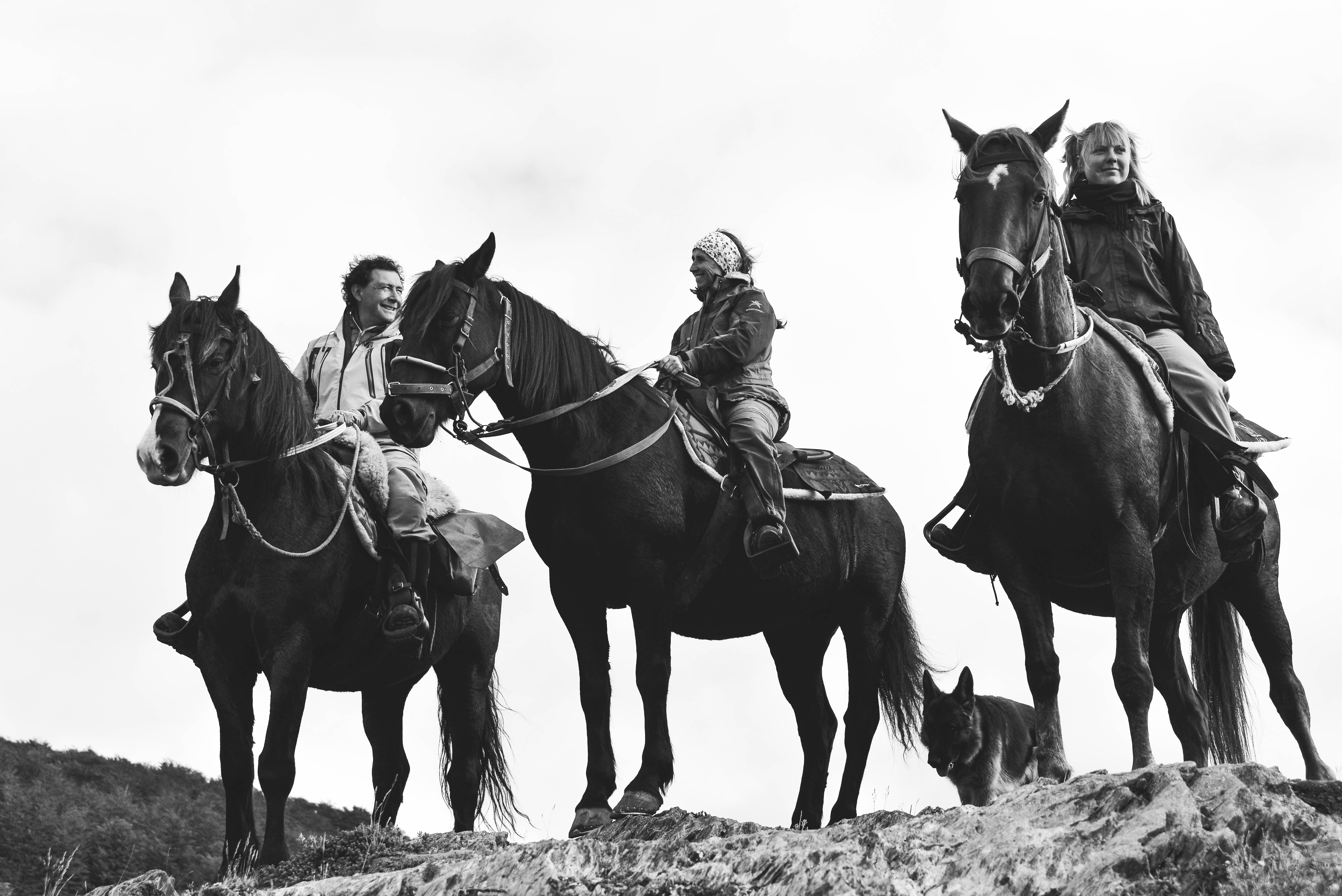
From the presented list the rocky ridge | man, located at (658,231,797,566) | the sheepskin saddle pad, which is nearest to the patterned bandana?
man, located at (658,231,797,566)

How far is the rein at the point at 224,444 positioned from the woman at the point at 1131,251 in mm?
5218

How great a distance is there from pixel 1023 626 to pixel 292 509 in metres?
4.81

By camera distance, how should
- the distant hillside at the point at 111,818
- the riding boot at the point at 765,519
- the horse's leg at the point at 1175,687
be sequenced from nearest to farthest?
the horse's leg at the point at 1175,687
the riding boot at the point at 765,519
the distant hillside at the point at 111,818

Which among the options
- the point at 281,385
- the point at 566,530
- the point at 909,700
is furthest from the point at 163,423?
the point at 909,700

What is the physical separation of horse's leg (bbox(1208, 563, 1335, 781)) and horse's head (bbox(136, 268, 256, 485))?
653cm

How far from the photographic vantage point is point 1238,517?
9.27 metres

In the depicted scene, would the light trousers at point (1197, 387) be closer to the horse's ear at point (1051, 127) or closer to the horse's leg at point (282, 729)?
the horse's ear at point (1051, 127)

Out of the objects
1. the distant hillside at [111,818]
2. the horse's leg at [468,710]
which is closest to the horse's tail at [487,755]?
the horse's leg at [468,710]

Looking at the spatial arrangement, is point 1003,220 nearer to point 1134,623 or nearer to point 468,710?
point 1134,623

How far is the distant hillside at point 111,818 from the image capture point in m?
18.0

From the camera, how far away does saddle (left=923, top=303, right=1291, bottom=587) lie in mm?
8914

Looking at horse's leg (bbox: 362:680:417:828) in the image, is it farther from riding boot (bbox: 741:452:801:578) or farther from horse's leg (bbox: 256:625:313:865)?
riding boot (bbox: 741:452:801:578)

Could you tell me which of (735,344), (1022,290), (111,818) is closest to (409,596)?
(735,344)

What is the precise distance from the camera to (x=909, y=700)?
12.1 meters
